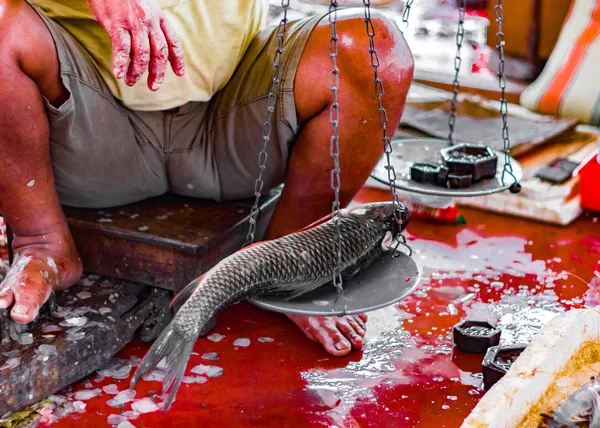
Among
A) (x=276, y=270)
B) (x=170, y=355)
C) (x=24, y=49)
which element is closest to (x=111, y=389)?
(x=170, y=355)

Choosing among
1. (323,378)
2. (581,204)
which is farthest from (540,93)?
(323,378)

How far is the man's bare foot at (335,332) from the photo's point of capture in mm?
2799

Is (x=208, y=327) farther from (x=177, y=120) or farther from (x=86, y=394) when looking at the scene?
(x=177, y=120)

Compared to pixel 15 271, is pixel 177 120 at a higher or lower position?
higher

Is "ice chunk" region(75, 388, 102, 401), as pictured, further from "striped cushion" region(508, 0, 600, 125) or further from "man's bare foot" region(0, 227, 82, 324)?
"striped cushion" region(508, 0, 600, 125)

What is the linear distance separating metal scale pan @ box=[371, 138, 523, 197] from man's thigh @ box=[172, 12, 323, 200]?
0.43m

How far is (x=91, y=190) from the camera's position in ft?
9.57

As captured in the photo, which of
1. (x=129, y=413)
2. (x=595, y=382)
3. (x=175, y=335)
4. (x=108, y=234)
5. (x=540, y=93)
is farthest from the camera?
(x=540, y=93)

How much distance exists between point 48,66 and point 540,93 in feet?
12.4

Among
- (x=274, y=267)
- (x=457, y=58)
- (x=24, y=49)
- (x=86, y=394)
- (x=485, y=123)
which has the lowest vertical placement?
(x=86, y=394)

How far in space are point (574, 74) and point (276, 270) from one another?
12.3 feet

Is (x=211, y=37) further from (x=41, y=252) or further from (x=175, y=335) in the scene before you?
(x=175, y=335)

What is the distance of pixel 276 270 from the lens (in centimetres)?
227

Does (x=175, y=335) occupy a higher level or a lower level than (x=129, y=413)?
higher
